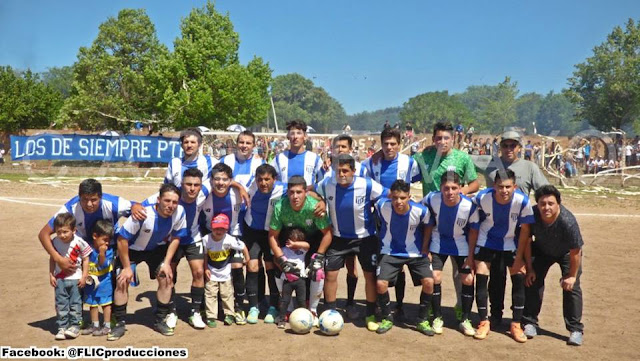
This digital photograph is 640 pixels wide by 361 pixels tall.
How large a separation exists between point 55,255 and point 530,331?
5.56m

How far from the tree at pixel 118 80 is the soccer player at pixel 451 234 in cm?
3419

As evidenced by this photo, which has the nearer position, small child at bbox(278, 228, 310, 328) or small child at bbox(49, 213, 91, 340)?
small child at bbox(49, 213, 91, 340)

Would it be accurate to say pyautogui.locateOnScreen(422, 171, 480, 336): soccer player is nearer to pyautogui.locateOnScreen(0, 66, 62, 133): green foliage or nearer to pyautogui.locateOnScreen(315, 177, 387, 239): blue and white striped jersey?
pyautogui.locateOnScreen(315, 177, 387, 239): blue and white striped jersey

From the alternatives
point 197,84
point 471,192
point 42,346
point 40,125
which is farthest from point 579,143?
point 40,125

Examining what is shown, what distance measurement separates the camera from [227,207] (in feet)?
23.2

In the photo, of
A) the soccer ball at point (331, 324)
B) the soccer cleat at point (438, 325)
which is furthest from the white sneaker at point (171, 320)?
the soccer cleat at point (438, 325)

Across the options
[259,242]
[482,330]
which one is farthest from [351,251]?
[482,330]

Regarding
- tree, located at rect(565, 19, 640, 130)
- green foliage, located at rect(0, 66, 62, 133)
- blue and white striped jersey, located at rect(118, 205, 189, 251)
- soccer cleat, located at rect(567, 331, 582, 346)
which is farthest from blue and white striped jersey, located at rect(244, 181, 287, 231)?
tree, located at rect(565, 19, 640, 130)

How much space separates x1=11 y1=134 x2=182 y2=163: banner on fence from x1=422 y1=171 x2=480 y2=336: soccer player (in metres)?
24.7

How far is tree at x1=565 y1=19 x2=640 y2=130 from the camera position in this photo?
160 ft

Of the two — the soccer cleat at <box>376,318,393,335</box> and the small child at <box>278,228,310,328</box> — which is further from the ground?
the small child at <box>278,228,310,328</box>

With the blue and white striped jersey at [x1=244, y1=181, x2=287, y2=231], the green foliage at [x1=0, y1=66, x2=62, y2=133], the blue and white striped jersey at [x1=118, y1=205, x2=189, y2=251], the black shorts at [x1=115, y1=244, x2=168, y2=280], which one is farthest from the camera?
the green foliage at [x1=0, y1=66, x2=62, y2=133]

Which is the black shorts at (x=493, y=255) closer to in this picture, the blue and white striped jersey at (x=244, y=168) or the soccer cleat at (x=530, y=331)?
the soccer cleat at (x=530, y=331)

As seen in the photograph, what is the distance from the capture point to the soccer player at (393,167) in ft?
23.7
